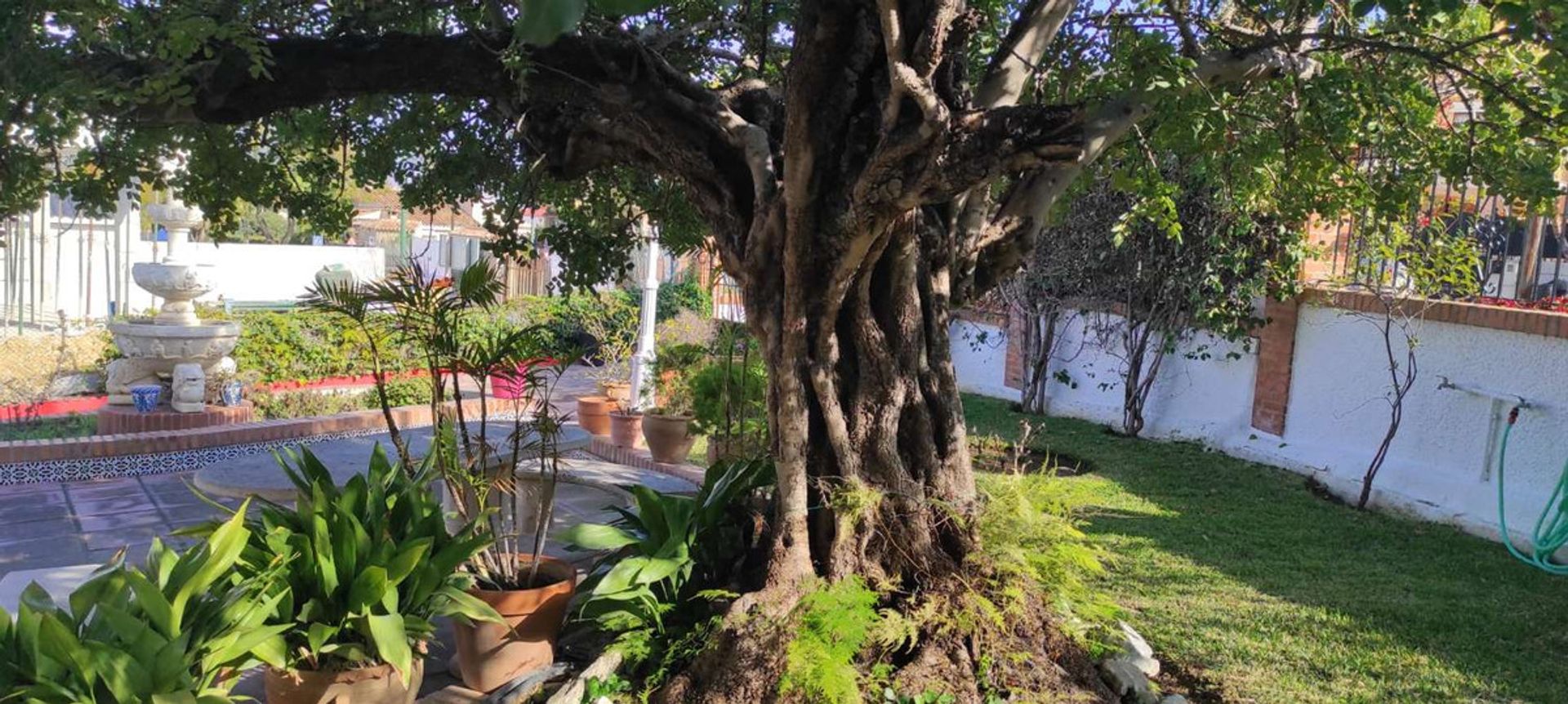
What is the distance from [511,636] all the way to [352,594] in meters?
0.67

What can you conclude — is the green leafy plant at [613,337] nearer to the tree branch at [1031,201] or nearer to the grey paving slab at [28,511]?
the grey paving slab at [28,511]

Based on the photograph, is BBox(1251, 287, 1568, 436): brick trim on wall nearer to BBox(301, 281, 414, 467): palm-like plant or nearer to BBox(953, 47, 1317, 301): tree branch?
BBox(953, 47, 1317, 301): tree branch

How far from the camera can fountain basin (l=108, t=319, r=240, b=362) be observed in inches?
384

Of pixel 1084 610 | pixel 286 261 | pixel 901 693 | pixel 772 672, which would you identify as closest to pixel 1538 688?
pixel 1084 610

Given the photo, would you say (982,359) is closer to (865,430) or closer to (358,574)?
(865,430)

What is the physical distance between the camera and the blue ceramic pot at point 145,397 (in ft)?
31.2

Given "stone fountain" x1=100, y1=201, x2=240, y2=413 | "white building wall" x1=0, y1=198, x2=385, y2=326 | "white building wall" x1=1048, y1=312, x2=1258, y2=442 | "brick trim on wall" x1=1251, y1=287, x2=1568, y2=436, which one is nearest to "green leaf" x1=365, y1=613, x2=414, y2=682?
"brick trim on wall" x1=1251, y1=287, x2=1568, y2=436

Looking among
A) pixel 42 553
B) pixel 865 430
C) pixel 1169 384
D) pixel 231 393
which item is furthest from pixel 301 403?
pixel 1169 384

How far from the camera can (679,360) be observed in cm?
1005

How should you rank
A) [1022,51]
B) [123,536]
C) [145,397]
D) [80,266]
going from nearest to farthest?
[1022,51] → [123,536] → [145,397] → [80,266]

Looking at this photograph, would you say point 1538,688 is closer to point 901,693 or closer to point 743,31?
point 901,693

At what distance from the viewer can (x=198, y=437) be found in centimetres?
902

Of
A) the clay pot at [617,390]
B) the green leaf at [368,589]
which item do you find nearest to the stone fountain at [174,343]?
the clay pot at [617,390]

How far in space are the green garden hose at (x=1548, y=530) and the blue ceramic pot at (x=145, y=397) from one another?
32.8 ft
